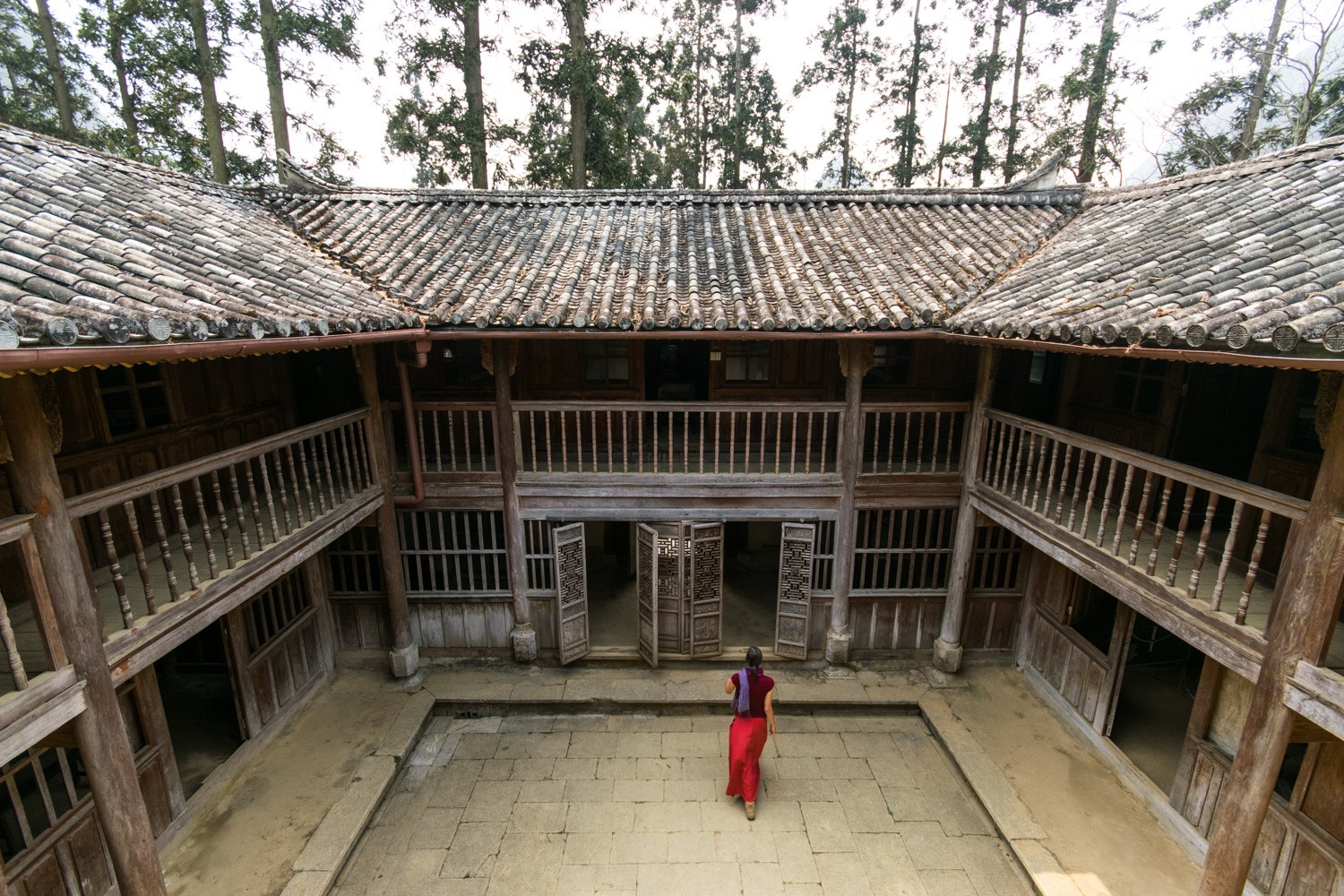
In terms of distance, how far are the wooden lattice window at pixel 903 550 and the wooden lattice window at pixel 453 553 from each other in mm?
5524

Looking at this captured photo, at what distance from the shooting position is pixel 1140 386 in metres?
7.39

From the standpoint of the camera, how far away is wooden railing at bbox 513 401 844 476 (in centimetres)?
805

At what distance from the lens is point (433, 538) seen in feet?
32.3

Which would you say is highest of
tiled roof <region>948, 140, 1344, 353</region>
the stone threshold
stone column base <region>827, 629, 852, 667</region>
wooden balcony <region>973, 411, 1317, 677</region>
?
tiled roof <region>948, 140, 1344, 353</region>

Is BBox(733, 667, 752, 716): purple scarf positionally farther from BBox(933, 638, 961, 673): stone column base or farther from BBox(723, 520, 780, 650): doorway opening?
BBox(933, 638, 961, 673): stone column base

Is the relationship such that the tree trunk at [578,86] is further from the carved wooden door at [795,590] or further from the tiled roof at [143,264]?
the carved wooden door at [795,590]

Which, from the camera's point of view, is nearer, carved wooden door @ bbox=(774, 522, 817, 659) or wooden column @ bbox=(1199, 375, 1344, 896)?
wooden column @ bbox=(1199, 375, 1344, 896)

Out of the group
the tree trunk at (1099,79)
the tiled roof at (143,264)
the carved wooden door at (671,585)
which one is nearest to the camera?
the tiled roof at (143,264)

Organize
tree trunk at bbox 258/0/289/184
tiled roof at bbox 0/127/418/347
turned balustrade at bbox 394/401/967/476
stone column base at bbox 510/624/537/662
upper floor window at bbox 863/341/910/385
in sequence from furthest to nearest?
1. tree trunk at bbox 258/0/289/184
2. upper floor window at bbox 863/341/910/385
3. stone column base at bbox 510/624/537/662
4. turned balustrade at bbox 394/401/967/476
5. tiled roof at bbox 0/127/418/347

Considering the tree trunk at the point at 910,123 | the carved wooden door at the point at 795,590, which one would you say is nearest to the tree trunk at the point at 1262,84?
the tree trunk at the point at 910,123

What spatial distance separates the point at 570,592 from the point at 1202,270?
820 centimetres

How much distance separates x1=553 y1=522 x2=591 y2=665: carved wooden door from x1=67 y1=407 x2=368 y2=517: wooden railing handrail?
11.3 feet

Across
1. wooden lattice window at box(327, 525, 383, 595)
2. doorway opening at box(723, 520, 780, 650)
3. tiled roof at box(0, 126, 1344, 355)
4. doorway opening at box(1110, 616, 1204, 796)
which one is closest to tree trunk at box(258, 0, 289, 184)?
tiled roof at box(0, 126, 1344, 355)

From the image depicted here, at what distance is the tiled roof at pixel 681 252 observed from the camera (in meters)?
7.26
